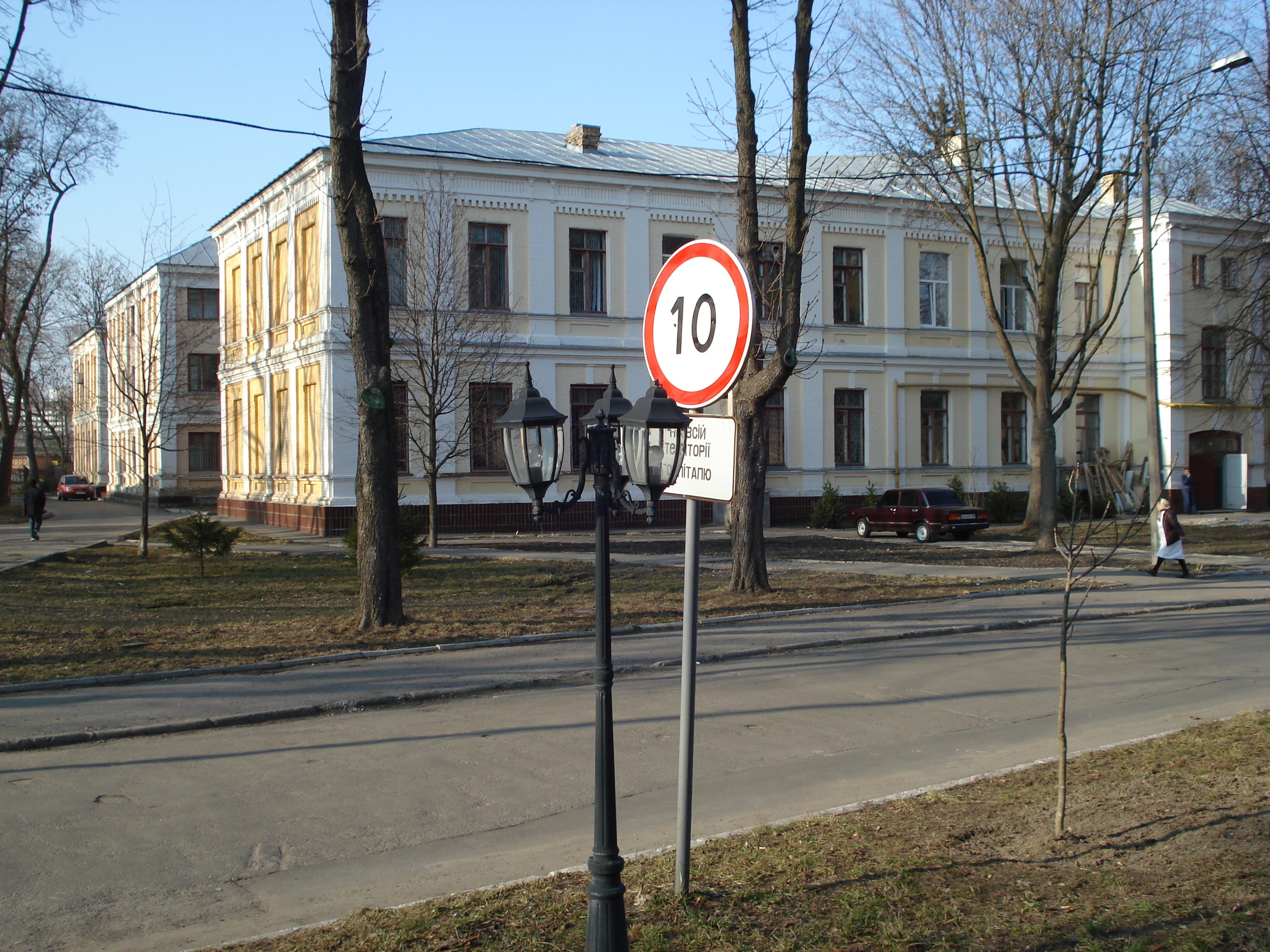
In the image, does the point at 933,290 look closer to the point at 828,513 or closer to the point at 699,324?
the point at 828,513

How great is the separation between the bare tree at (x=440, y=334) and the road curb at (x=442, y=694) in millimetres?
14077

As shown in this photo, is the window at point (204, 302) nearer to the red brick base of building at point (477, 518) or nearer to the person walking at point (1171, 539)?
the red brick base of building at point (477, 518)

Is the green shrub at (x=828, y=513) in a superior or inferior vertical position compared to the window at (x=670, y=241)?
inferior

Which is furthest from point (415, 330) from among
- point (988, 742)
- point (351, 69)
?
point (988, 742)

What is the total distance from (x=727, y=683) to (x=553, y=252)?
2331cm

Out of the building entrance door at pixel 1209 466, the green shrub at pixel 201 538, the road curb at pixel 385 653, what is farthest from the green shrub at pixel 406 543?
the building entrance door at pixel 1209 466

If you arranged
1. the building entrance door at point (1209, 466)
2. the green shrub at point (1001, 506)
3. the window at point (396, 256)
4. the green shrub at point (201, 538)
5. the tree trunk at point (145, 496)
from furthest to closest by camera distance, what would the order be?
the building entrance door at point (1209, 466) < the green shrub at point (1001, 506) < the window at point (396, 256) < the tree trunk at point (145, 496) < the green shrub at point (201, 538)

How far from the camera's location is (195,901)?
15.7ft

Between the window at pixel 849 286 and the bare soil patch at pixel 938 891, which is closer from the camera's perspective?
the bare soil patch at pixel 938 891

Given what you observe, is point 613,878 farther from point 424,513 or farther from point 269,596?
point 424,513

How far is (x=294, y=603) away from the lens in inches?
587

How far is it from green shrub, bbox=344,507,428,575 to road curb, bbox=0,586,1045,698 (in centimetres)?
454

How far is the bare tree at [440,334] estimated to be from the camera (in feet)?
84.4

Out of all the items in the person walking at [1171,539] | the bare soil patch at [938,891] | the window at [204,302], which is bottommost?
the bare soil patch at [938,891]
